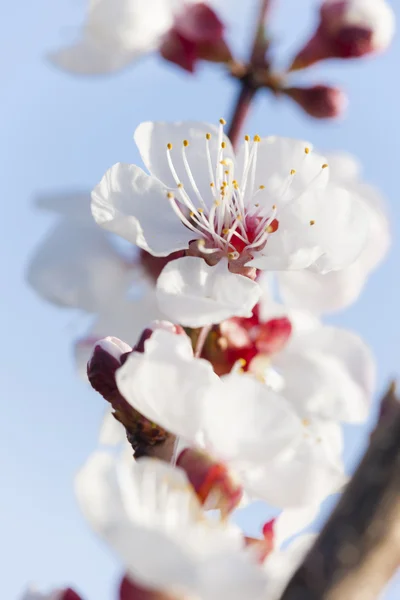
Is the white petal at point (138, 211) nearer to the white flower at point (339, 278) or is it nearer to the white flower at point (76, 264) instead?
the white flower at point (339, 278)

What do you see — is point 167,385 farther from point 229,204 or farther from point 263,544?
point 229,204

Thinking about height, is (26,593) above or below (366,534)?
below

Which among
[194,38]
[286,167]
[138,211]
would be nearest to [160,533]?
[138,211]

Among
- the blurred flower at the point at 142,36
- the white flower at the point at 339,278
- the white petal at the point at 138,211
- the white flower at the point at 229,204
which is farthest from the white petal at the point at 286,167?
the blurred flower at the point at 142,36

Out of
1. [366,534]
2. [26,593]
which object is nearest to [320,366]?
[26,593]

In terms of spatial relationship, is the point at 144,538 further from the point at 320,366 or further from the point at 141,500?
the point at 320,366

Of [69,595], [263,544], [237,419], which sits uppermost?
[237,419]
